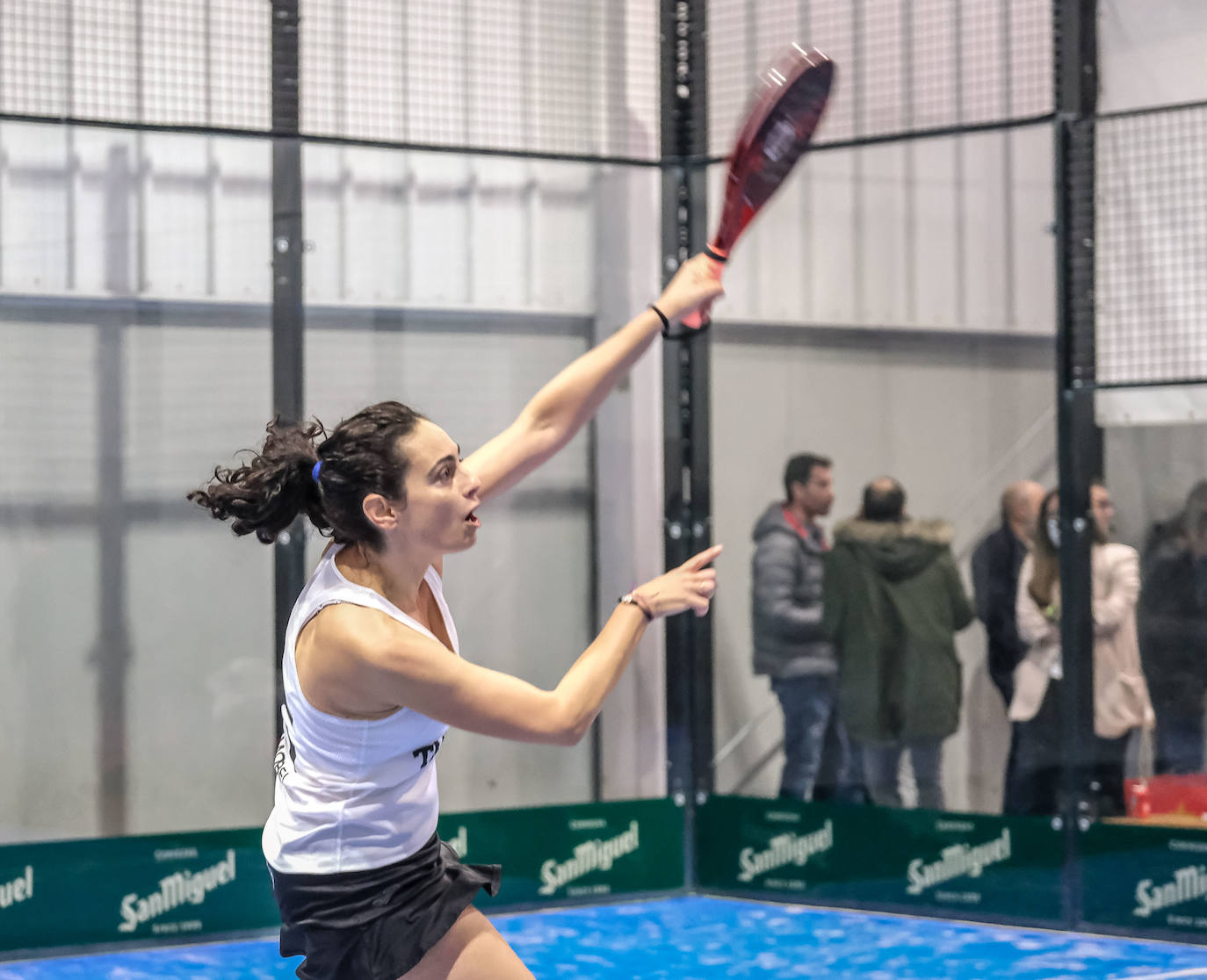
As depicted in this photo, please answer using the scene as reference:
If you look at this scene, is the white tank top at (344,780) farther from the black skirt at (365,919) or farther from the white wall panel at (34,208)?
the white wall panel at (34,208)

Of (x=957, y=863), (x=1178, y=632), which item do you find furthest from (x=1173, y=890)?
(x=1178, y=632)

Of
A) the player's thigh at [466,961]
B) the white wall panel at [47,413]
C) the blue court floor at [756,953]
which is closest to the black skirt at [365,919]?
the player's thigh at [466,961]

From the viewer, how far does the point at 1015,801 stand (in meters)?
5.54

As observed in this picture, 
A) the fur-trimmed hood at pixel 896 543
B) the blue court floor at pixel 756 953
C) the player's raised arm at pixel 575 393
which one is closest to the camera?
the player's raised arm at pixel 575 393

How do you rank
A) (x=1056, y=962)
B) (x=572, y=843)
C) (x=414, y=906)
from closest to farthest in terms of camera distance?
(x=414, y=906), (x=1056, y=962), (x=572, y=843)

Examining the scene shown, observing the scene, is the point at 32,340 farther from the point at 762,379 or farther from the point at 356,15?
the point at 762,379

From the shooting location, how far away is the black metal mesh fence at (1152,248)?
5336 mm

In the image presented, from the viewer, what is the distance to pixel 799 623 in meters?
5.86

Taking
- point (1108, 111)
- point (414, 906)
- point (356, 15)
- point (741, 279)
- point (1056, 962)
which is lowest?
point (1056, 962)

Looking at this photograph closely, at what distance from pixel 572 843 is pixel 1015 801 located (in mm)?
1684

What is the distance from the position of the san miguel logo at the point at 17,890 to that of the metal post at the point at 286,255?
3.32 ft

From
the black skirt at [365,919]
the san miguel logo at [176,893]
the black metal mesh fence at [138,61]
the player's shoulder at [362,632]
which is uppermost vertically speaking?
the black metal mesh fence at [138,61]

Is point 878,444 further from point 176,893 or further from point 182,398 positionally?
point 176,893

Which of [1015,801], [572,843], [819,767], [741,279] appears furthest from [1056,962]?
[741,279]
